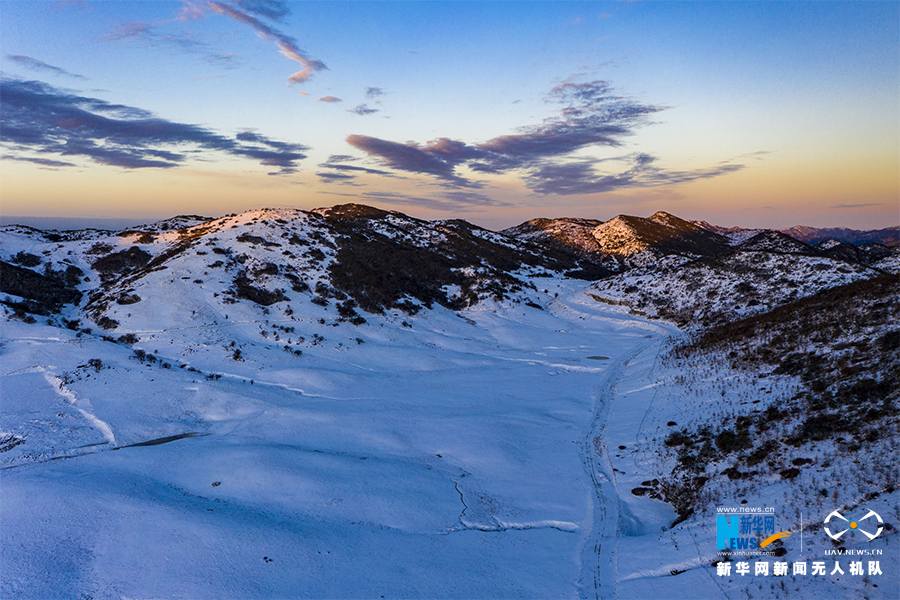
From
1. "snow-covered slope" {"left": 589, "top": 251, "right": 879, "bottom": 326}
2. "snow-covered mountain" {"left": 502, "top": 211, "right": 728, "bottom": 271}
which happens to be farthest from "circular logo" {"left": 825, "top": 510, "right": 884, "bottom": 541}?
"snow-covered mountain" {"left": 502, "top": 211, "right": 728, "bottom": 271}

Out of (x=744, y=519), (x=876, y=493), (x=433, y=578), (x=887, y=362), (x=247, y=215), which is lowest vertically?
(x=433, y=578)

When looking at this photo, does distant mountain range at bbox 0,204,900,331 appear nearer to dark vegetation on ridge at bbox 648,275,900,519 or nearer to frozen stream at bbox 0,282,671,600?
frozen stream at bbox 0,282,671,600

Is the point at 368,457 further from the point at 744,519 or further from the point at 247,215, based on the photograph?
the point at 247,215

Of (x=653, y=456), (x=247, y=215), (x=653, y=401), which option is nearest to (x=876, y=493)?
(x=653, y=456)

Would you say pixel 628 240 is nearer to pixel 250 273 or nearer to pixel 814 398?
pixel 250 273

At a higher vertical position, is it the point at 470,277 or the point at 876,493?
the point at 470,277

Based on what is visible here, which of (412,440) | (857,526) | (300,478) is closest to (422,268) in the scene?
(412,440)

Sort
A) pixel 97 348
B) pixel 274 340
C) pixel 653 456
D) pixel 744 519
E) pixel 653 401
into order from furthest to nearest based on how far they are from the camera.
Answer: pixel 274 340 < pixel 97 348 < pixel 653 401 < pixel 653 456 < pixel 744 519
